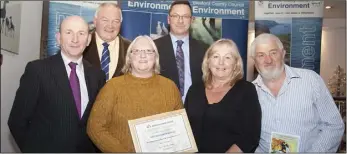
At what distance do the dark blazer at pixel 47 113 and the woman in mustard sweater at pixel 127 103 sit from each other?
0.22m

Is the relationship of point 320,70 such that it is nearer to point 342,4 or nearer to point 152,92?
point 342,4

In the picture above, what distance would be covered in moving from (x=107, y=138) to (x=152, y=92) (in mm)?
469

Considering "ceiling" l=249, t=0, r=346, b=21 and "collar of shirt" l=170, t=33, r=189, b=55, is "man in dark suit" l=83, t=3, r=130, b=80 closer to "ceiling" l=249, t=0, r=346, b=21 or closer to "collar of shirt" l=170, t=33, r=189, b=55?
"collar of shirt" l=170, t=33, r=189, b=55

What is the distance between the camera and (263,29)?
3.60m

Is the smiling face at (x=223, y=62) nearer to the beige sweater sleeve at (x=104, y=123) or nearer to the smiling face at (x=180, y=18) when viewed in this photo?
the smiling face at (x=180, y=18)

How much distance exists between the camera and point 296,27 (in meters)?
3.56

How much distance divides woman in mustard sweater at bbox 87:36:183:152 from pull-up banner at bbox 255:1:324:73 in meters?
1.41

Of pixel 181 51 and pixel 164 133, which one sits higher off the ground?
pixel 181 51

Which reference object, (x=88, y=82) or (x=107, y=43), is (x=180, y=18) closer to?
(x=107, y=43)

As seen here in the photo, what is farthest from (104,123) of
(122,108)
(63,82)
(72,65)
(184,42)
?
(184,42)

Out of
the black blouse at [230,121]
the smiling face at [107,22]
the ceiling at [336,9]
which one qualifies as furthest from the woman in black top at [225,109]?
the ceiling at [336,9]

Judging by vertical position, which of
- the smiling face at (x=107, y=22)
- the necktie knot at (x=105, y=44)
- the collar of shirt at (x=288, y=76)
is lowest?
the collar of shirt at (x=288, y=76)

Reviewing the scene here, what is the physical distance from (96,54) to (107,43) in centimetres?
15

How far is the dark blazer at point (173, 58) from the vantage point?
10.9 ft
